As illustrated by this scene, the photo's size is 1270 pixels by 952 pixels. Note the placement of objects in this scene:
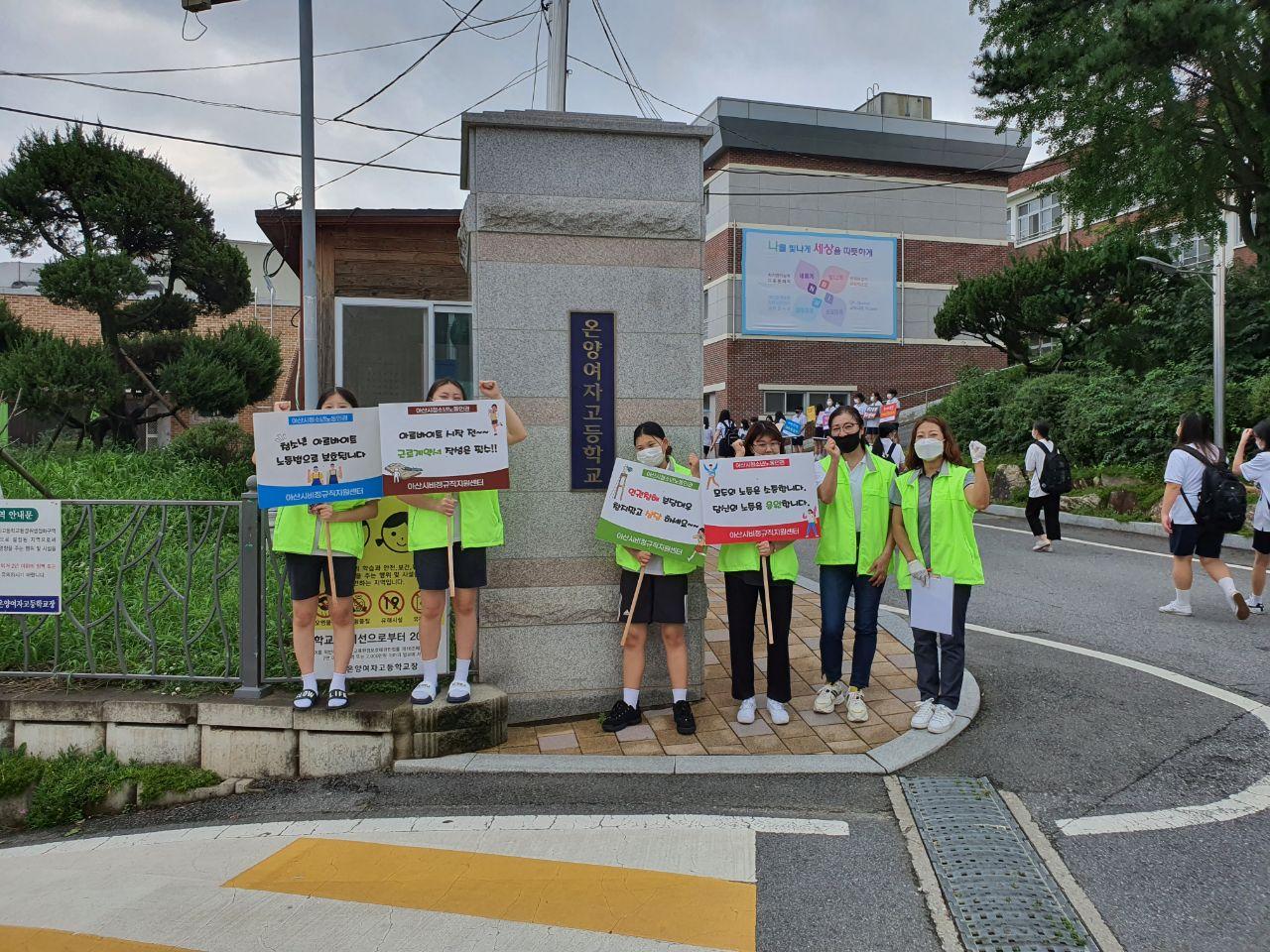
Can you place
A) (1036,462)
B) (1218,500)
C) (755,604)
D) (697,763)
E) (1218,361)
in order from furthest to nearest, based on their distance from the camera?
1. (1218,361)
2. (1036,462)
3. (1218,500)
4. (755,604)
5. (697,763)

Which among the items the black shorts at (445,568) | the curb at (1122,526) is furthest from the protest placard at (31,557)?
the curb at (1122,526)

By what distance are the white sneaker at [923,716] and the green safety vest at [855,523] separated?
0.86 metres

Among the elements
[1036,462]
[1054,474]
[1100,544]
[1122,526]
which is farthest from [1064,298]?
[1054,474]

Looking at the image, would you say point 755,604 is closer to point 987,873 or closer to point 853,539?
point 853,539

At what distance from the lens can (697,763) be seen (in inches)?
179

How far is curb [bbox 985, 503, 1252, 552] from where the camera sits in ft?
38.0

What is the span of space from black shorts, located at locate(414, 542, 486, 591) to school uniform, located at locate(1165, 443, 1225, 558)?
19.5 feet

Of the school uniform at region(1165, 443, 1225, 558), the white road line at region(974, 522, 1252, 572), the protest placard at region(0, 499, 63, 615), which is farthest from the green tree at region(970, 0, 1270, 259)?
the protest placard at region(0, 499, 63, 615)

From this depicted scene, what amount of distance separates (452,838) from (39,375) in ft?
30.3

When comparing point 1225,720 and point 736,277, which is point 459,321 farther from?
point 736,277

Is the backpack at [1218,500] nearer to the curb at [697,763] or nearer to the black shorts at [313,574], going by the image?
the curb at [697,763]

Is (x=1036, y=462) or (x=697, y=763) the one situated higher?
(x=1036, y=462)

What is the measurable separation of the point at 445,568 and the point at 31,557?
260 cm

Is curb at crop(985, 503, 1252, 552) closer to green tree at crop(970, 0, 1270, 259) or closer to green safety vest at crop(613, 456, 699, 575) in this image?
green tree at crop(970, 0, 1270, 259)
